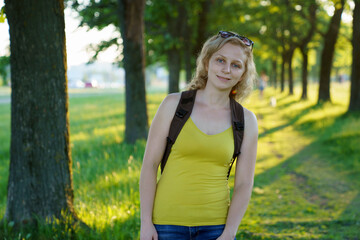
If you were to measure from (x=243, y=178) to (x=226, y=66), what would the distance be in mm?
740

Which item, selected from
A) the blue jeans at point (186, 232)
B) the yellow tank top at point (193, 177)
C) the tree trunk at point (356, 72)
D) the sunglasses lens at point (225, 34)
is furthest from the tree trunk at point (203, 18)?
the blue jeans at point (186, 232)

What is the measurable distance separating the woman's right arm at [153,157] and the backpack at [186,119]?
3 centimetres

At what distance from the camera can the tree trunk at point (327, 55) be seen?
17.0 metres

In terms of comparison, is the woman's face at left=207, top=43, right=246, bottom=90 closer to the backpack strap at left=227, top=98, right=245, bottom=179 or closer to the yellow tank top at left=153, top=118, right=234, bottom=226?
the backpack strap at left=227, top=98, right=245, bottom=179

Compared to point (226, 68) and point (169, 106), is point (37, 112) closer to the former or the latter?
point (169, 106)

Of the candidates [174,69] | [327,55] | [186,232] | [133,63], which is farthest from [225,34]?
[327,55]

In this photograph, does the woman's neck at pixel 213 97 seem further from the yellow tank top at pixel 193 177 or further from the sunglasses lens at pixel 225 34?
the sunglasses lens at pixel 225 34

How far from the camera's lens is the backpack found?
2.22m

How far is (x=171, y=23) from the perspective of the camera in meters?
16.5

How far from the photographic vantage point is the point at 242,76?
261 cm

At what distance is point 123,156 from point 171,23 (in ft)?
33.7

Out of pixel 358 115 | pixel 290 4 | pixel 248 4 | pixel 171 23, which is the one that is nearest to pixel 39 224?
pixel 358 115

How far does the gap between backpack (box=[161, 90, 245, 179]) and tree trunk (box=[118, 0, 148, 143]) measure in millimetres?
6838

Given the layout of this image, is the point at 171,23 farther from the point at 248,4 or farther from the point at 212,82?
the point at 212,82
